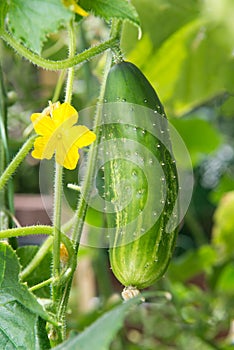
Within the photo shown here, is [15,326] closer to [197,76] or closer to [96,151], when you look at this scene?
[96,151]

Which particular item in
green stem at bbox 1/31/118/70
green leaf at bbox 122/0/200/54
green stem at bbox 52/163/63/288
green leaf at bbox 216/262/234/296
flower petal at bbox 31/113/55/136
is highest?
green leaf at bbox 122/0/200/54

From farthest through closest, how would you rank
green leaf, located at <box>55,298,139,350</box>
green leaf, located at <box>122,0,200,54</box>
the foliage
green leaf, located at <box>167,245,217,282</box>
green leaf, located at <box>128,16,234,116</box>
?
green leaf, located at <box>167,245,217,282</box> < green leaf, located at <box>128,16,234,116</box> < green leaf, located at <box>122,0,200,54</box> < the foliage < green leaf, located at <box>55,298,139,350</box>

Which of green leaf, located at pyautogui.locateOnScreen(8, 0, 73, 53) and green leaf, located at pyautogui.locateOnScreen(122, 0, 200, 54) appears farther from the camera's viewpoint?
green leaf, located at pyautogui.locateOnScreen(122, 0, 200, 54)

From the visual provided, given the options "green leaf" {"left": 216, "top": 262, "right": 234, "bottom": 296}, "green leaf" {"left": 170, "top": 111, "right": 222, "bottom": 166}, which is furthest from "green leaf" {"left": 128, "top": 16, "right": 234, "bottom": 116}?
"green leaf" {"left": 216, "top": 262, "right": 234, "bottom": 296}

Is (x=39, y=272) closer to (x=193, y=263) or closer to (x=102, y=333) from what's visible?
(x=102, y=333)

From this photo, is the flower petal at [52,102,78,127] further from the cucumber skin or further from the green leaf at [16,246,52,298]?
the green leaf at [16,246,52,298]

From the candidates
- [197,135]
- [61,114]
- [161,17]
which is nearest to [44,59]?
[61,114]

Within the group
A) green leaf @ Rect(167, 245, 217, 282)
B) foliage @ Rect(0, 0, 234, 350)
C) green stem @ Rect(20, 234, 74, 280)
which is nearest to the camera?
foliage @ Rect(0, 0, 234, 350)
